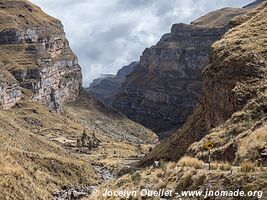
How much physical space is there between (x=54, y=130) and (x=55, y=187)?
305 ft

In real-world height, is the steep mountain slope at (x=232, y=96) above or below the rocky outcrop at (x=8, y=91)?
below

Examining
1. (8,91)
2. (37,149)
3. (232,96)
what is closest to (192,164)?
(232,96)

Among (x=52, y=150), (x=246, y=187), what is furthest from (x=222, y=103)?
(x=52, y=150)

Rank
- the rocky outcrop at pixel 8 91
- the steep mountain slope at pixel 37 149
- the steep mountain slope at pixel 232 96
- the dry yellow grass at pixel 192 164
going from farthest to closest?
the rocky outcrop at pixel 8 91 < the steep mountain slope at pixel 37 149 < the steep mountain slope at pixel 232 96 < the dry yellow grass at pixel 192 164

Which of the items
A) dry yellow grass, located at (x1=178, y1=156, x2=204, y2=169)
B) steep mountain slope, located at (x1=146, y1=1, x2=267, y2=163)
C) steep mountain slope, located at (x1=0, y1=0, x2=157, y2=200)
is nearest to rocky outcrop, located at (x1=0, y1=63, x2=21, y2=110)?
steep mountain slope, located at (x1=0, y1=0, x2=157, y2=200)

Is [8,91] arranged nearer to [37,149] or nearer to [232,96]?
[37,149]

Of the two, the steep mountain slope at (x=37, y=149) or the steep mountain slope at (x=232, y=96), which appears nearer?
the steep mountain slope at (x=232, y=96)

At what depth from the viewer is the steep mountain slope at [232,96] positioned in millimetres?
49278

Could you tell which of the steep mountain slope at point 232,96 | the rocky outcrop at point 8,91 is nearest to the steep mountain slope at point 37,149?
the rocky outcrop at point 8,91

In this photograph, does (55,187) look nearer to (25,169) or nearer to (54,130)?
(25,169)

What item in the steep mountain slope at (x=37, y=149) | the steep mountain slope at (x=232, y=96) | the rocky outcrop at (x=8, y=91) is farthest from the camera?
the rocky outcrop at (x=8, y=91)

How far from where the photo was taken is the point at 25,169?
69.7 m

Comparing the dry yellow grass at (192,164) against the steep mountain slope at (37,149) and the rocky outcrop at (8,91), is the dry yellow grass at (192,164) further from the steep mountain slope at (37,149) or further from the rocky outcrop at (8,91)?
the rocky outcrop at (8,91)

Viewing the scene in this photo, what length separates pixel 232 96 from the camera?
61.4 metres
